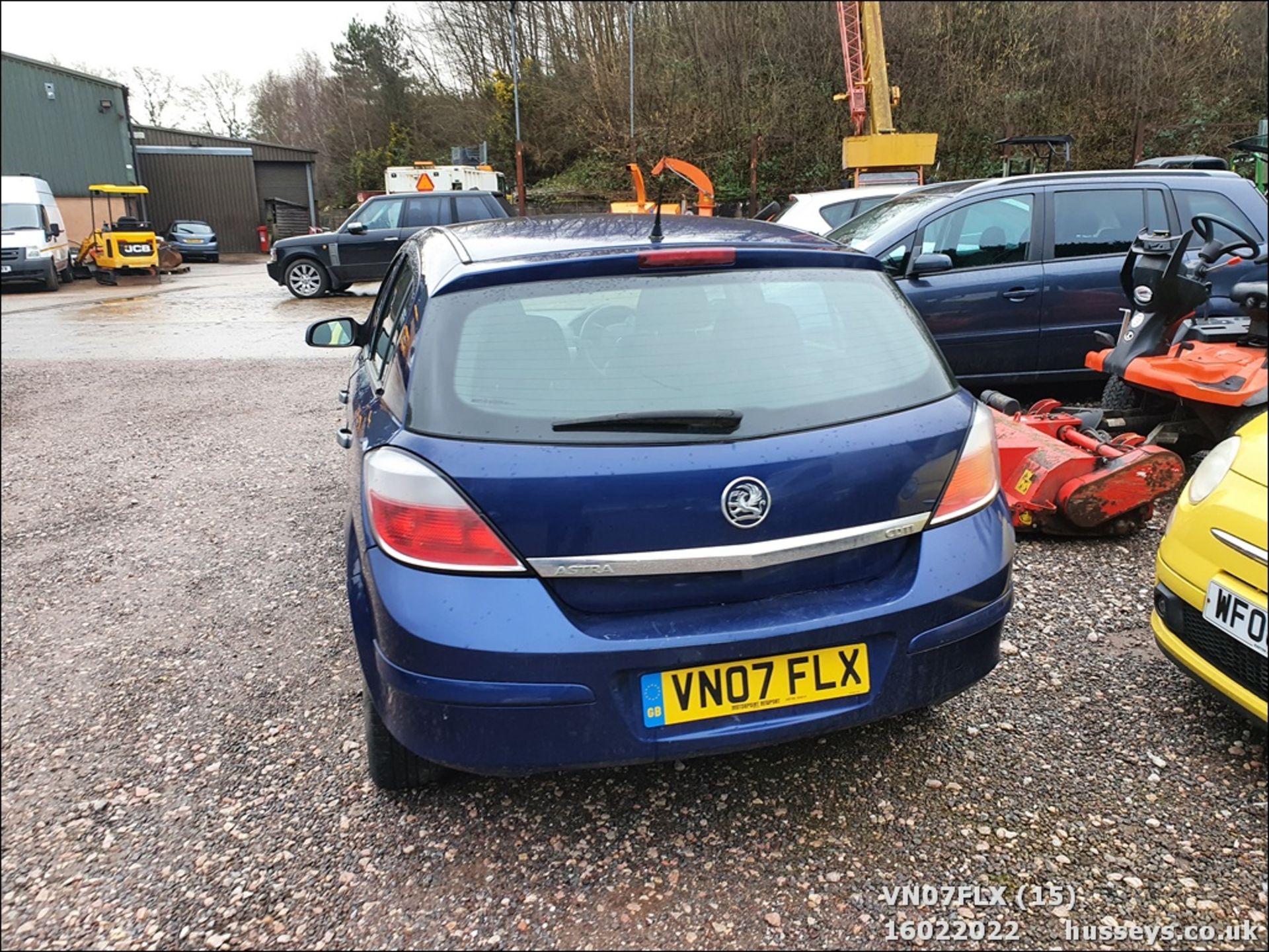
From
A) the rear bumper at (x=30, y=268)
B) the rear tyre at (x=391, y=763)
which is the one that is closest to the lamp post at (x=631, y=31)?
the rear bumper at (x=30, y=268)

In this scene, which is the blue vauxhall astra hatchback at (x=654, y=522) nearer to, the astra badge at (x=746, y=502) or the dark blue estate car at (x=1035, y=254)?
the astra badge at (x=746, y=502)


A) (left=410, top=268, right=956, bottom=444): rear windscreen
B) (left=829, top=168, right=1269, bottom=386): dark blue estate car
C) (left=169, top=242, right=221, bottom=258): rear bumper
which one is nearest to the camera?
(left=410, top=268, right=956, bottom=444): rear windscreen

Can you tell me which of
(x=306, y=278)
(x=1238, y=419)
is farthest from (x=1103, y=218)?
(x=306, y=278)

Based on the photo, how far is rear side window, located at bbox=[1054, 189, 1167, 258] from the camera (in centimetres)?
582

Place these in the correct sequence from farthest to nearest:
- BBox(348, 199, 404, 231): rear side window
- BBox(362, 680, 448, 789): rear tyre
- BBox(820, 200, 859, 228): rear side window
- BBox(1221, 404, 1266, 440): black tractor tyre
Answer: BBox(348, 199, 404, 231): rear side window, BBox(820, 200, 859, 228): rear side window, BBox(1221, 404, 1266, 440): black tractor tyre, BBox(362, 680, 448, 789): rear tyre

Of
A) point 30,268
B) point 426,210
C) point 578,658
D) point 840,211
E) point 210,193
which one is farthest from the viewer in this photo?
point 210,193

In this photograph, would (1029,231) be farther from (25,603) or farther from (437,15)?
(437,15)

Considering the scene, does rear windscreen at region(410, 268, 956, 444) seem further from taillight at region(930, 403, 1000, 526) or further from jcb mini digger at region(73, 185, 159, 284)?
jcb mini digger at region(73, 185, 159, 284)

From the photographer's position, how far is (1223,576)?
7.39ft

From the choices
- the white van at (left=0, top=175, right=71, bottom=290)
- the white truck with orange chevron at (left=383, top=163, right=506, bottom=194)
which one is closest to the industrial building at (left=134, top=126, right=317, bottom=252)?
the white truck with orange chevron at (left=383, top=163, right=506, bottom=194)

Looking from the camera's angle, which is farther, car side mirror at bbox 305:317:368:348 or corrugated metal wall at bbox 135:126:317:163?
corrugated metal wall at bbox 135:126:317:163

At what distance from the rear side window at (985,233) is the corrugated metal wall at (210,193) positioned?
102 feet

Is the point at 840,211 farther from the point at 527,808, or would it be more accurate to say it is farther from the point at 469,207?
the point at 527,808

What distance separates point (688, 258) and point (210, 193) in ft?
115
